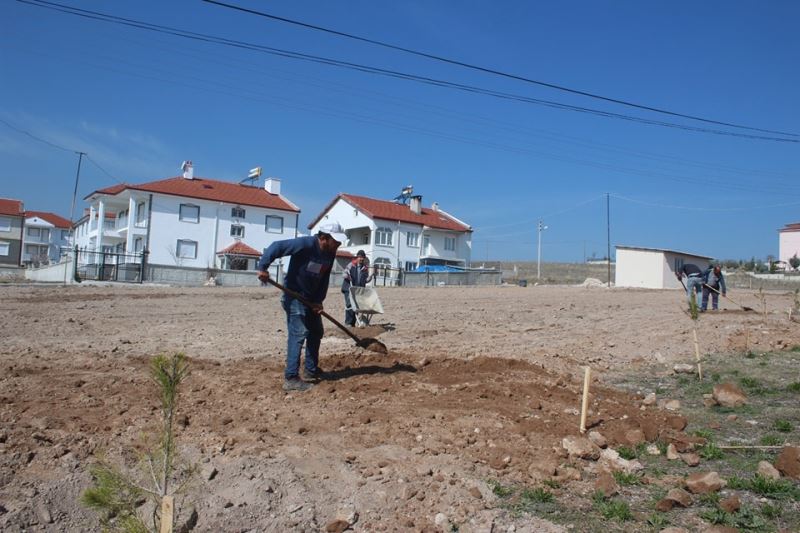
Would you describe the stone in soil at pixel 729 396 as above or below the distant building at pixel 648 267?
below

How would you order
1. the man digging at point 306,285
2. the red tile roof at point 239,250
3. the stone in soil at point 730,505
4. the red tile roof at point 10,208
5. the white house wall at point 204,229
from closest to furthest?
the stone in soil at point 730,505 → the man digging at point 306,285 → the white house wall at point 204,229 → the red tile roof at point 239,250 → the red tile roof at point 10,208

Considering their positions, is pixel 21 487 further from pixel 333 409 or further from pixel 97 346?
pixel 97 346

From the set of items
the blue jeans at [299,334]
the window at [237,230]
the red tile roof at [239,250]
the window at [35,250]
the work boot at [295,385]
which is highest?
the window at [237,230]

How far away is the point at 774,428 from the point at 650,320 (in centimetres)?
896

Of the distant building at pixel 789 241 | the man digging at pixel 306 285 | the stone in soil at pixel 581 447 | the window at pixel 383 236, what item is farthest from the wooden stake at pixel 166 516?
the distant building at pixel 789 241

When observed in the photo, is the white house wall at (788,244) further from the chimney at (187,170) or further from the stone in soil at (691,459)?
the stone in soil at (691,459)

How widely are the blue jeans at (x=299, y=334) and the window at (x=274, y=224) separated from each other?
1712 inches

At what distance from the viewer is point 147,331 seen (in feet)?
35.3

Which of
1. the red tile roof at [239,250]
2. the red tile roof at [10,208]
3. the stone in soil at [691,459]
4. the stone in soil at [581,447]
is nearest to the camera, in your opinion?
the stone in soil at [691,459]

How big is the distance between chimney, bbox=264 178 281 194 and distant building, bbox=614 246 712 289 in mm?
28811

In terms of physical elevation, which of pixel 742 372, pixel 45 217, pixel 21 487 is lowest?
pixel 21 487

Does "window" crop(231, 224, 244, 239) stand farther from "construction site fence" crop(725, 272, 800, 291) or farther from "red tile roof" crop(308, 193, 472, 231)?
"construction site fence" crop(725, 272, 800, 291)

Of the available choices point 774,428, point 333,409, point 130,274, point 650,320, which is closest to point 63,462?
point 333,409

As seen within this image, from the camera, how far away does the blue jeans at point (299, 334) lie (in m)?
6.50
